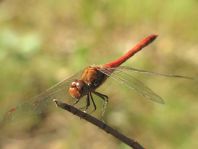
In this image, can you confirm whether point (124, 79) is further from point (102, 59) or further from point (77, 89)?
point (102, 59)

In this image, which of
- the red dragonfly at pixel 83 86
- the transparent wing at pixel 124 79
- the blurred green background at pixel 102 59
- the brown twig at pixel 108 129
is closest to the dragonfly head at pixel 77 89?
the red dragonfly at pixel 83 86

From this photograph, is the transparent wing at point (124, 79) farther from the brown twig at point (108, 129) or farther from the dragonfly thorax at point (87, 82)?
the brown twig at point (108, 129)

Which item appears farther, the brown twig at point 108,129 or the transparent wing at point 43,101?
the transparent wing at point 43,101

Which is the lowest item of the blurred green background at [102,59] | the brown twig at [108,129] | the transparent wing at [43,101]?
the blurred green background at [102,59]

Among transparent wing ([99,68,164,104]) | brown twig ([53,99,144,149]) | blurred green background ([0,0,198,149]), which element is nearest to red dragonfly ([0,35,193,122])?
transparent wing ([99,68,164,104])

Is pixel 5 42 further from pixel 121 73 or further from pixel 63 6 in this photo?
pixel 121 73

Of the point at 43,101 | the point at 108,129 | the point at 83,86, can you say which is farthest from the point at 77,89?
the point at 108,129
